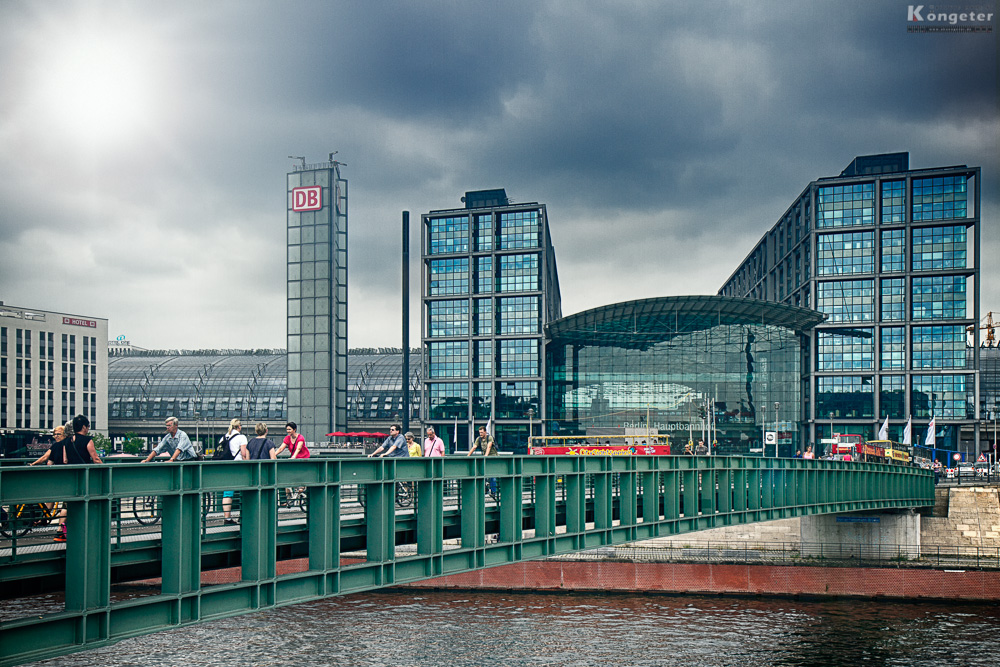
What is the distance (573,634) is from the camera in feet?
143

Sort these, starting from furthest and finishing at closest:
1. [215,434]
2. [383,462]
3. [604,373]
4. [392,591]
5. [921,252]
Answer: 1. [215,434]
2. [604,373]
3. [921,252]
4. [392,591]
5. [383,462]

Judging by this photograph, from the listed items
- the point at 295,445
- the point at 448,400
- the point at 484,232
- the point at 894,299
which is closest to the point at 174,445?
the point at 295,445

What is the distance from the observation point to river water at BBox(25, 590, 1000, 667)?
38000 mm

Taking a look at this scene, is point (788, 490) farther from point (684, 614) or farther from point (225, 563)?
point (225, 563)

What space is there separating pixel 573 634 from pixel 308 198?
3025 inches

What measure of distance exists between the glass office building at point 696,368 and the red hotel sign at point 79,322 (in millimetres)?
77160

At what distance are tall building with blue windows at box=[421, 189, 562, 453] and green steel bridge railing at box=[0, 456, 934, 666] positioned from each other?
277ft

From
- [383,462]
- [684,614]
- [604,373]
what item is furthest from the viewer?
[604,373]

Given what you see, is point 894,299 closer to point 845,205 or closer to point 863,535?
point 845,205

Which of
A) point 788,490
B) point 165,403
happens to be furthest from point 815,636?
point 165,403

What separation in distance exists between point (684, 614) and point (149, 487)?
38217mm

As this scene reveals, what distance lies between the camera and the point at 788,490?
44.0 m

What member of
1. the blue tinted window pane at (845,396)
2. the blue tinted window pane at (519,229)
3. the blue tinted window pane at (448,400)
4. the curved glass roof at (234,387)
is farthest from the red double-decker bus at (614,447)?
the curved glass roof at (234,387)

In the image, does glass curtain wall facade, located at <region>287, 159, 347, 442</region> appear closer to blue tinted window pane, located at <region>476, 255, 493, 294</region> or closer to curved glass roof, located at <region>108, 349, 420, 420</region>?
blue tinted window pane, located at <region>476, 255, 493, 294</region>
